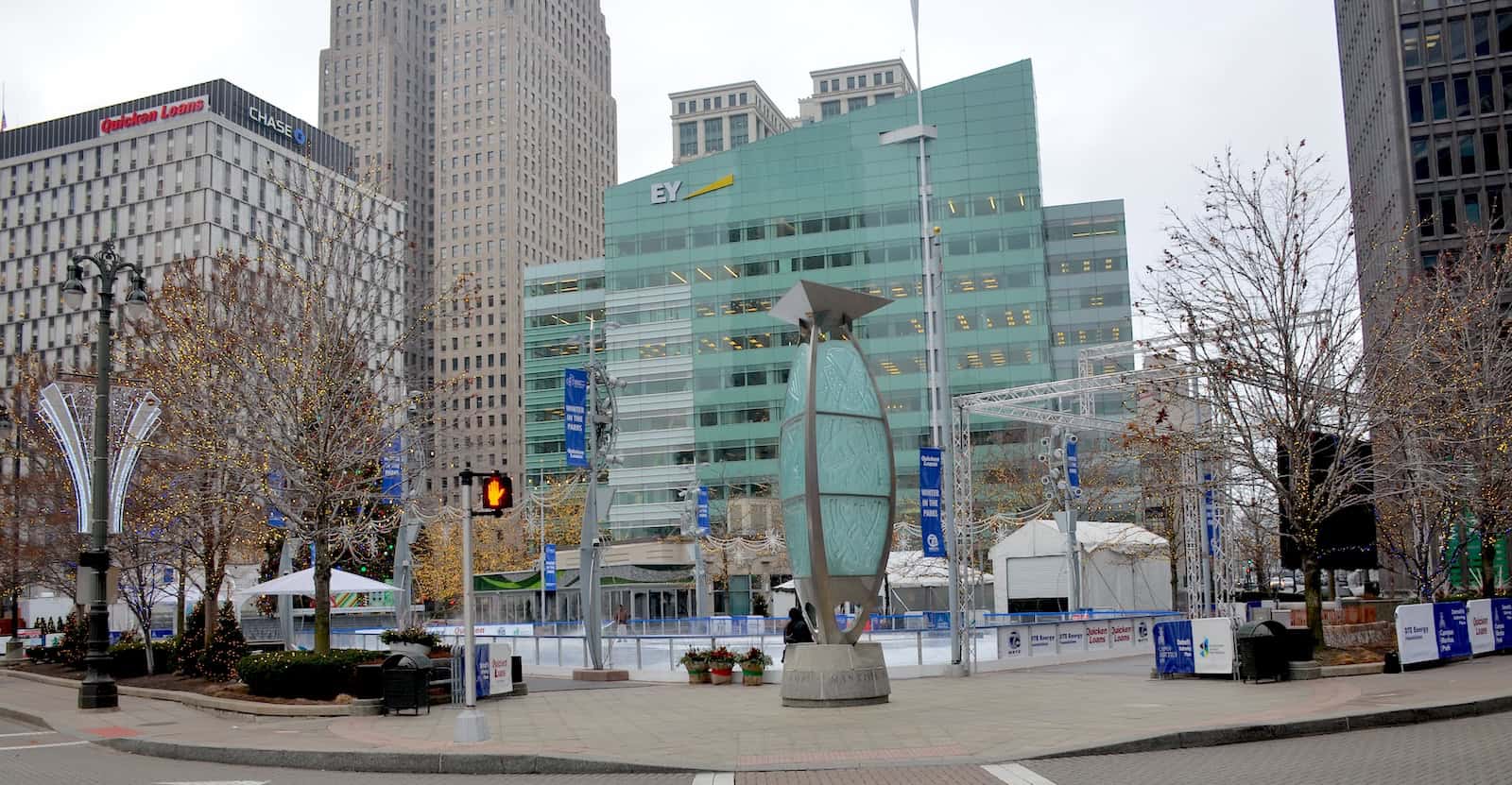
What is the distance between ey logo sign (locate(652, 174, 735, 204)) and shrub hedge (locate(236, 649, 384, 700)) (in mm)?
80602

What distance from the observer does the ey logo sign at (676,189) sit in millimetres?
100875

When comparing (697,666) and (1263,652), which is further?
(697,666)

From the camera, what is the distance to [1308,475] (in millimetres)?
25562

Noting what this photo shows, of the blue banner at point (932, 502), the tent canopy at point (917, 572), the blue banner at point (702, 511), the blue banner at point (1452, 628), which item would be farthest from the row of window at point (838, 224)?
the blue banner at point (1452, 628)

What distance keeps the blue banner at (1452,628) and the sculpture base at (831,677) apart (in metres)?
12.8

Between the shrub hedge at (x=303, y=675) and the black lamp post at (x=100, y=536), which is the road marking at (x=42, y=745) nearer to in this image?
the shrub hedge at (x=303, y=675)

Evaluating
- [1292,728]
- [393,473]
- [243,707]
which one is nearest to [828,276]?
[393,473]

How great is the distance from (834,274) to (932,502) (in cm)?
6656

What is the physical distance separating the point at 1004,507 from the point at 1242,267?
51.5 metres

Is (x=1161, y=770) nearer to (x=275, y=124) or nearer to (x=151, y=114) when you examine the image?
(x=275, y=124)

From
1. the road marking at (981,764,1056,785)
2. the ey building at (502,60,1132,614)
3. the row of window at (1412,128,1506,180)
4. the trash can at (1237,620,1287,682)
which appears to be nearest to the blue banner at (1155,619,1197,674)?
the trash can at (1237,620,1287,682)

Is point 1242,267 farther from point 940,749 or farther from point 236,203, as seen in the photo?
point 236,203

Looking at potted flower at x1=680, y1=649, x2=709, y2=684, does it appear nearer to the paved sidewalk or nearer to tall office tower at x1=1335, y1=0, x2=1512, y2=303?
the paved sidewalk

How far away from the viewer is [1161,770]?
498 inches
